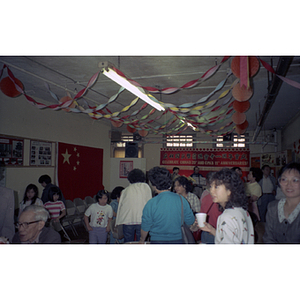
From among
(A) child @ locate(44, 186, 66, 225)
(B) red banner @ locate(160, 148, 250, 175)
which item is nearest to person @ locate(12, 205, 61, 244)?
(A) child @ locate(44, 186, 66, 225)

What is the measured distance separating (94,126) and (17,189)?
3.82 meters

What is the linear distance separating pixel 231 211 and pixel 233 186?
0.20m

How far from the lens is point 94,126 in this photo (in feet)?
28.3

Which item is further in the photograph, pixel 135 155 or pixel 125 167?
pixel 135 155

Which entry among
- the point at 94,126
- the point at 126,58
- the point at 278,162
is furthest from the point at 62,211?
the point at 278,162

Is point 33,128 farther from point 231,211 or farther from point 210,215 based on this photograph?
point 231,211

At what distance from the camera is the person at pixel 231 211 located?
1.56m

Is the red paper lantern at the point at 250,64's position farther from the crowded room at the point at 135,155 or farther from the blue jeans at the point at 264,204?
the blue jeans at the point at 264,204

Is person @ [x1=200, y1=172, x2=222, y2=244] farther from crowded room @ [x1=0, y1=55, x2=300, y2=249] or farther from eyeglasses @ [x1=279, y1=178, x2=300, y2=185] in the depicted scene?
eyeglasses @ [x1=279, y1=178, x2=300, y2=185]

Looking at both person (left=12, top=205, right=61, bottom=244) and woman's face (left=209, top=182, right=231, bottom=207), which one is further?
person (left=12, top=205, right=61, bottom=244)

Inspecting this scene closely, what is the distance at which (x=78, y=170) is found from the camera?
300 inches

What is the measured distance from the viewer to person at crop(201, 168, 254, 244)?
1.56 m

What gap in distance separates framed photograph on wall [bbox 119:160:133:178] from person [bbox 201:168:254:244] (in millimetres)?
7494

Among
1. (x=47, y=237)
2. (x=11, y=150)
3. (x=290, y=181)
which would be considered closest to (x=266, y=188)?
(x=290, y=181)
